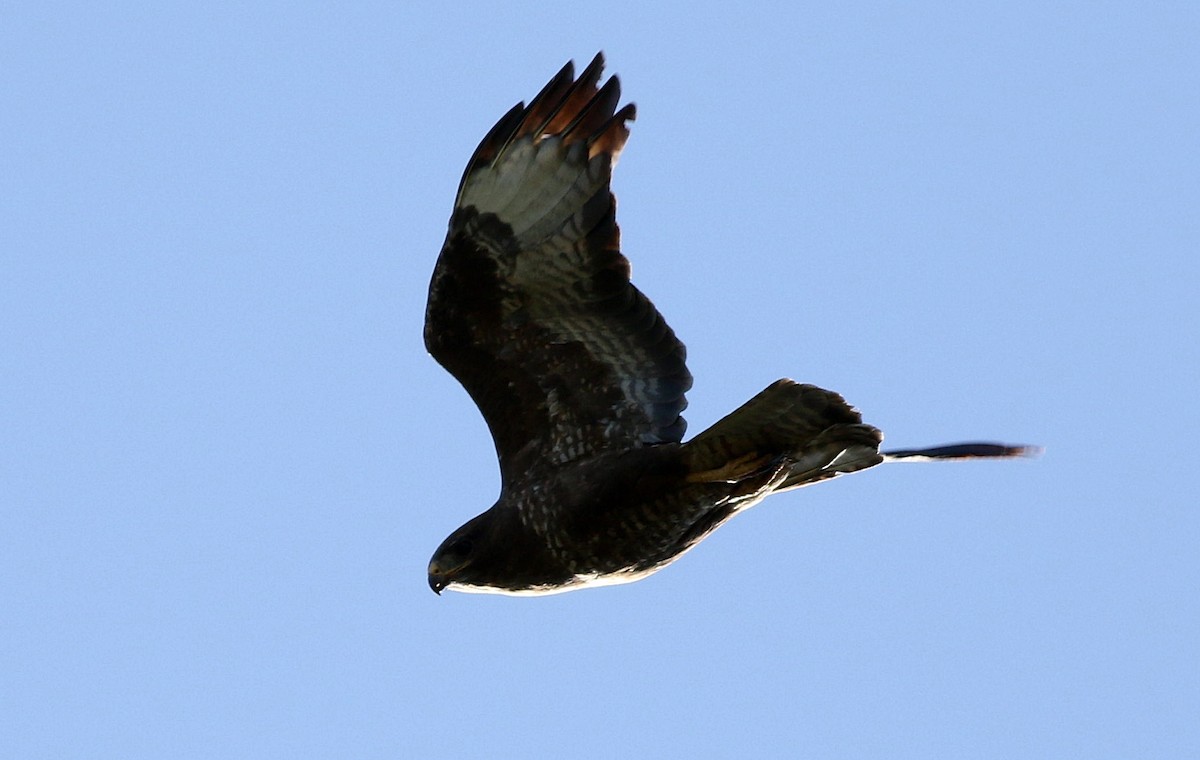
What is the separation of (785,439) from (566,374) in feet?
4.33

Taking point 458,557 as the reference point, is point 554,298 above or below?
above

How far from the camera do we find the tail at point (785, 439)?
6895 mm

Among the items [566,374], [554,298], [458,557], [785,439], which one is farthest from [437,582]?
[785,439]

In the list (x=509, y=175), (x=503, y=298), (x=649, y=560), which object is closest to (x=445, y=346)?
(x=503, y=298)

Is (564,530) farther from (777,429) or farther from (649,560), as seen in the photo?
(777,429)

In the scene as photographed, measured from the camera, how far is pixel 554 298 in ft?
25.4

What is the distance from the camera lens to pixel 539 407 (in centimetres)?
791

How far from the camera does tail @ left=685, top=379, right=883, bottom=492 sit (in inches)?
271

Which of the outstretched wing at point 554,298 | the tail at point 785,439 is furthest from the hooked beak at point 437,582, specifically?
the tail at point 785,439

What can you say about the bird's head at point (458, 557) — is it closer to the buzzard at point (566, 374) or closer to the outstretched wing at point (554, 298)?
the buzzard at point (566, 374)

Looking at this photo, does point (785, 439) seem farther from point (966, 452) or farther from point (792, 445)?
point (966, 452)

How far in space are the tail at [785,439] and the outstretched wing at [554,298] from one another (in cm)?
66

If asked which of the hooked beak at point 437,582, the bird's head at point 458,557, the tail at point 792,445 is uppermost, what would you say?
the tail at point 792,445

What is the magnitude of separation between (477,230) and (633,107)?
0.98 metres
